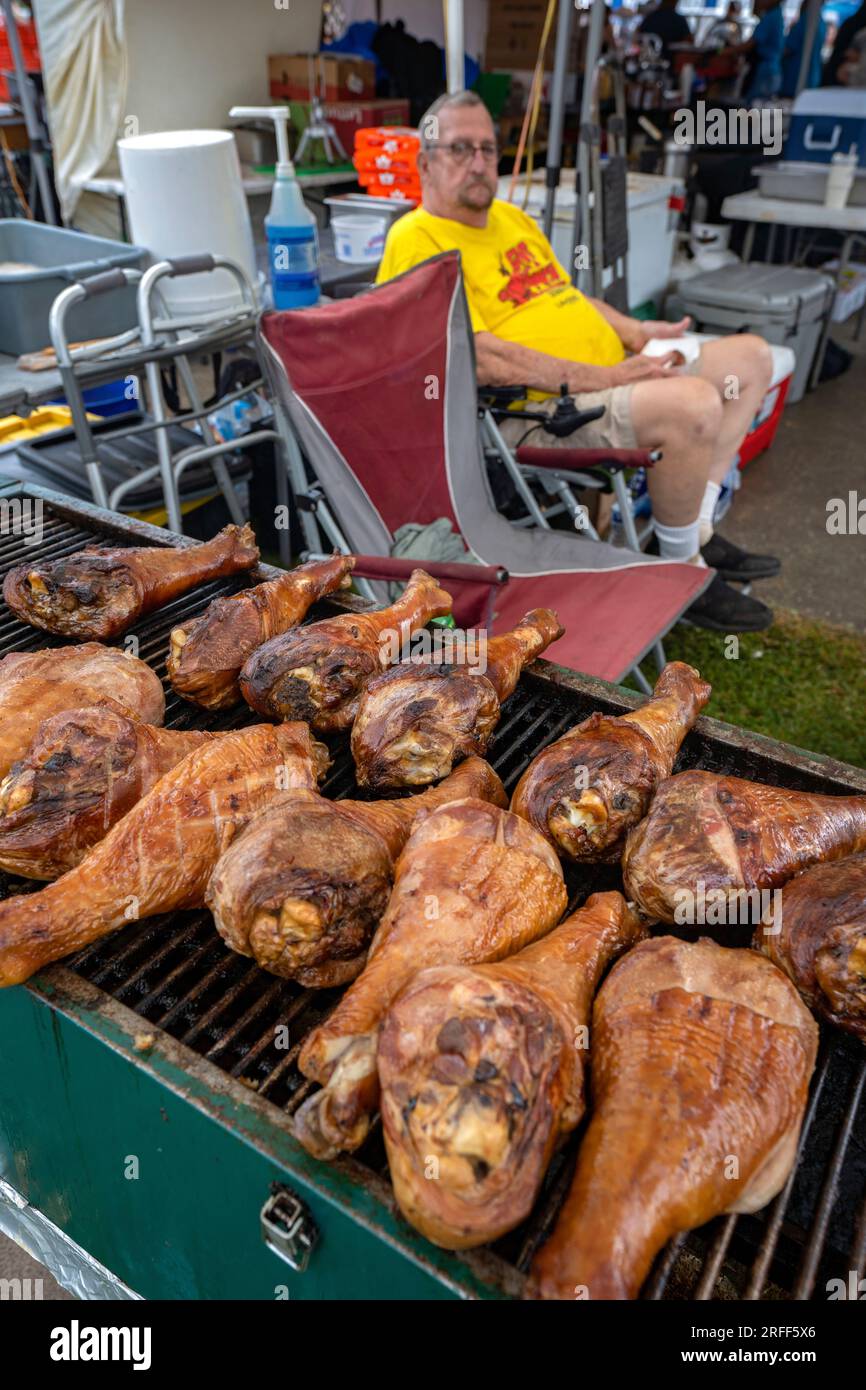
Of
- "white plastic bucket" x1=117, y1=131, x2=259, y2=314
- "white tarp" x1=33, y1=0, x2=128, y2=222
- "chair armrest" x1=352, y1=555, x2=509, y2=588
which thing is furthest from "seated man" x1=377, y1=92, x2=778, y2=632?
"white tarp" x1=33, y1=0, x2=128, y2=222

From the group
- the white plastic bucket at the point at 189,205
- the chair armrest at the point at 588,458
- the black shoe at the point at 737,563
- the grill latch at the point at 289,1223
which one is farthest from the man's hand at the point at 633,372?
the grill latch at the point at 289,1223

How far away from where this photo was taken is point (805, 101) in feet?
27.2

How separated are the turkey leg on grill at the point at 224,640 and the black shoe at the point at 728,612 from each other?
3284 millimetres

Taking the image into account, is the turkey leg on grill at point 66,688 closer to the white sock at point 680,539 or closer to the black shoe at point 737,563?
the white sock at point 680,539

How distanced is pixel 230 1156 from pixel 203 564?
59.8 inches

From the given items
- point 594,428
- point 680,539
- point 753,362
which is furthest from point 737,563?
point 594,428

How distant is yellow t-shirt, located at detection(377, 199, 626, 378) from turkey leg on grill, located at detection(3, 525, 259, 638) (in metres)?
3.02

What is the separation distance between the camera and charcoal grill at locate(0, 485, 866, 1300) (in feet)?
3.70

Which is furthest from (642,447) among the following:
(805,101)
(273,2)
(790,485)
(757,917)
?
(273,2)

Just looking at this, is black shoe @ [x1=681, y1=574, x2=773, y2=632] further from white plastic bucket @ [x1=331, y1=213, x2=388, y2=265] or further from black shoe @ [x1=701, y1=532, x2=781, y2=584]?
white plastic bucket @ [x1=331, y1=213, x2=388, y2=265]

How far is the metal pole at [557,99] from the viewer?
17.3ft

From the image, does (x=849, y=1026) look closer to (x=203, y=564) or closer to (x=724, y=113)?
(x=203, y=564)

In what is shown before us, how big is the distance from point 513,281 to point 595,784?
13.8ft

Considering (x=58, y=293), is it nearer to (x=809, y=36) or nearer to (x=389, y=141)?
(x=389, y=141)
